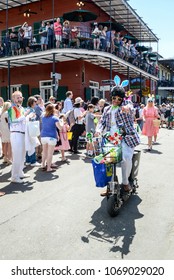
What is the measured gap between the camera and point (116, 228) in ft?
13.6

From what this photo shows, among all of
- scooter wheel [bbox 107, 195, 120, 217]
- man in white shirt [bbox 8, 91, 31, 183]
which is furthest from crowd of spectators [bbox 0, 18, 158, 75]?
scooter wheel [bbox 107, 195, 120, 217]

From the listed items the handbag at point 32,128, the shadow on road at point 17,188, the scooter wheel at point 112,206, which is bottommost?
the shadow on road at point 17,188

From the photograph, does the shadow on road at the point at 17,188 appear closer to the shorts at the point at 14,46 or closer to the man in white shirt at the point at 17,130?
the man in white shirt at the point at 17,130

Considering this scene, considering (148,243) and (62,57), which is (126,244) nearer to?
(148,243)

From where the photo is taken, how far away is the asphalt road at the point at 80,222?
3.49 meters

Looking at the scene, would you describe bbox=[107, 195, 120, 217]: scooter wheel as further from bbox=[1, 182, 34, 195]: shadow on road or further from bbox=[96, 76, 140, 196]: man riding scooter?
bbox=[1, 182, 34, 195]: shadow on road

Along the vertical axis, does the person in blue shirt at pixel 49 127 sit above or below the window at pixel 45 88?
below

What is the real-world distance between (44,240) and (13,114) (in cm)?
329

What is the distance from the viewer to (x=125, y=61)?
20.6 m

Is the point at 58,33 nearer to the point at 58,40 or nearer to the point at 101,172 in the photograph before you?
the point at 58,40

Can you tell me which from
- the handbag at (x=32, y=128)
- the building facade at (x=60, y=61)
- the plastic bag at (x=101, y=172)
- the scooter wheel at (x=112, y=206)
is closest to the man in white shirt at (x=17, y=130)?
the handbag at (x=32, y=128)

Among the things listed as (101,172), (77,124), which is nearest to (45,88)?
(77,124)

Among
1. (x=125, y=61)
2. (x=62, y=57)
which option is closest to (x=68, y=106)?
(x=62, y=57)

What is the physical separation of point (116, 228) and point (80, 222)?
1.78 feet
